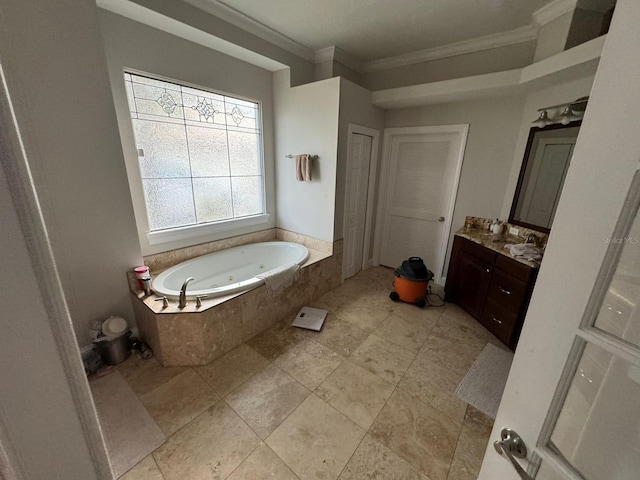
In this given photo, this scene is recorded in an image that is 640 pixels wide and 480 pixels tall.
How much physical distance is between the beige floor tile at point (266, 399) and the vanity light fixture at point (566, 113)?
297 cm

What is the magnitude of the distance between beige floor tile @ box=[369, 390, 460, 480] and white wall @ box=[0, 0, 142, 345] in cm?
217

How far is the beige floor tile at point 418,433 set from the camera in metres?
1.39

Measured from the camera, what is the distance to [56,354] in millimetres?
409

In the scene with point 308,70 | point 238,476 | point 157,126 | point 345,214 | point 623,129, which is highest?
point 308,70

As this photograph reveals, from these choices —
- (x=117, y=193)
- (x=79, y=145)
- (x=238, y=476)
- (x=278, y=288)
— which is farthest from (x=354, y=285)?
(x=79, y=145)

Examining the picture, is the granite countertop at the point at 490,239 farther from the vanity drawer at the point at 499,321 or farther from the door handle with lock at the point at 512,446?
the door handle with lock at the point at 512,446

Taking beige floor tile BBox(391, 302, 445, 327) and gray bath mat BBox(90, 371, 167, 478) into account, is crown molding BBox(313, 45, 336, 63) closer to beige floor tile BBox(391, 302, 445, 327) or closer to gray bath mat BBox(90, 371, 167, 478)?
beige floor tile BBox(391, 302, 445, 327)

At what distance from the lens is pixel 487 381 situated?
190cm

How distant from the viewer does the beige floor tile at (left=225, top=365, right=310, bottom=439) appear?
1574 mm

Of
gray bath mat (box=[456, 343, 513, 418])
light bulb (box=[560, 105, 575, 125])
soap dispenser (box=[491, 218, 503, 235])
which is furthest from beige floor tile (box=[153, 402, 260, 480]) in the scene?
light bulb (box=[560, 105, 575, 125])

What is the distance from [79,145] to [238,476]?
7.31 feet

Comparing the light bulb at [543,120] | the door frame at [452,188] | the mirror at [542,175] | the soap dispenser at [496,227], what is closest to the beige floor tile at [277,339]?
the door frame at [452,188]

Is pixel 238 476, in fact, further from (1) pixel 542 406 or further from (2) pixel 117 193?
(2) pixel 117 193

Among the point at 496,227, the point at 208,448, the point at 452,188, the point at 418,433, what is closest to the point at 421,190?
→ the point at 452,188
